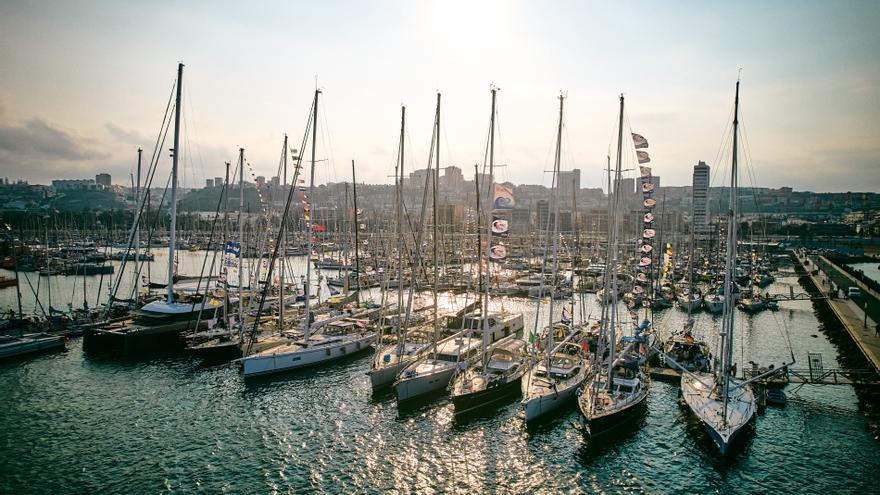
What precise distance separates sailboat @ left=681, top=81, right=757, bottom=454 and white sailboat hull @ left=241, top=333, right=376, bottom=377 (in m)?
22.4

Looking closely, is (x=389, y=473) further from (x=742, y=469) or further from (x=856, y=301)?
(x=856, y=301)

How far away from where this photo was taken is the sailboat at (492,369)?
85.4ft

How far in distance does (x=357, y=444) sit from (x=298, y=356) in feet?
38.6

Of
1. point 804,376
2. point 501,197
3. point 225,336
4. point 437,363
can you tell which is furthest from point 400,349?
point 804,376

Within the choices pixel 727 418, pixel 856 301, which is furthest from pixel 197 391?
pixel 856 301

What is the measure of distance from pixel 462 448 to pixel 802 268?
96191 mm

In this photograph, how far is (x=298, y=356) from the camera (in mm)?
33188

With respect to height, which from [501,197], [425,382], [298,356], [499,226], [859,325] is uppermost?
[501,197]

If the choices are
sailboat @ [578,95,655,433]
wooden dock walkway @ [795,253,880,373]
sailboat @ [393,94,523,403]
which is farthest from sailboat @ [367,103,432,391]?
wooden dock walkway @ [795,253,880,373]

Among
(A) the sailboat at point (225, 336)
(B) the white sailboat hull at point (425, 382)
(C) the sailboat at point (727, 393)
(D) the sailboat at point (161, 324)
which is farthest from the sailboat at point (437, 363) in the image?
(D) the sailboat at point (161, 324)

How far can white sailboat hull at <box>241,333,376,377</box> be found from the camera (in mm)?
31516

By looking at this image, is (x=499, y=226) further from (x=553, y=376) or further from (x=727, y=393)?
(x=727, y=393)

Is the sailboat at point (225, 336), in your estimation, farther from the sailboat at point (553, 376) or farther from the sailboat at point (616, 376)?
the sailboat at point (616, 376)

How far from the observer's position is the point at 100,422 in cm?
2495
